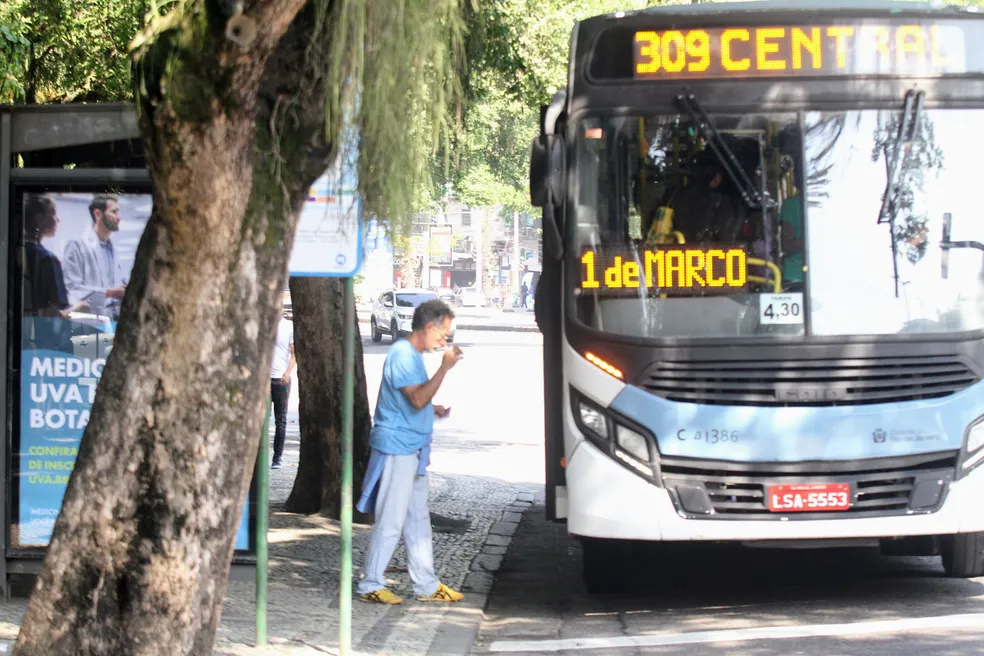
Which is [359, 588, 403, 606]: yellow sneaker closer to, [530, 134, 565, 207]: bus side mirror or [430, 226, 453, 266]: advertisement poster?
[530, 134, 565, 207]: bus side mirror

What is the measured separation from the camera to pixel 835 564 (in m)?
9.74

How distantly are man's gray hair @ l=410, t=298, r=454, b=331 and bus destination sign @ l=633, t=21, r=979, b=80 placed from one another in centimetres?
181

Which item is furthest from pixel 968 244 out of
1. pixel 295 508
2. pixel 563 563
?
pixel 295 508

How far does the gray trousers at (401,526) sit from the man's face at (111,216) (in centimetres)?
203

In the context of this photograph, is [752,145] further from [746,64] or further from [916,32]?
[916,32]

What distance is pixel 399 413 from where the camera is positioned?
820 cm

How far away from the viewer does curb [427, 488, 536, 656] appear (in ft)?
23.3

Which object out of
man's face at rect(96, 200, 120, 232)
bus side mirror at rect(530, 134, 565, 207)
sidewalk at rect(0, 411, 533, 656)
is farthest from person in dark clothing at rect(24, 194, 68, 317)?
bus side mirror at rect(530, 134, 565, 207)

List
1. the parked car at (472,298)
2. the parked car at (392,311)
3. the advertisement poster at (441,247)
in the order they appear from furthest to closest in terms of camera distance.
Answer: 1. the parked car at (472,298)
2. the advertisement poster at (441,247)
3. the parked car at (392,311)

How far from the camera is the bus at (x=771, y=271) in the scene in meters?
7.34

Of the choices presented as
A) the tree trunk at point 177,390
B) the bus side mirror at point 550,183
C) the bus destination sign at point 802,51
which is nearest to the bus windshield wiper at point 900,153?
the bus destination sign at point 802,51

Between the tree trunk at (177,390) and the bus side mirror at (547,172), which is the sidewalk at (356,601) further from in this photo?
the bus side mirror at (547,172)

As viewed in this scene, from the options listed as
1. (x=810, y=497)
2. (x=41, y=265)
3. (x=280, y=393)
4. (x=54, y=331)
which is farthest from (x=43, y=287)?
(x=280, y=393)

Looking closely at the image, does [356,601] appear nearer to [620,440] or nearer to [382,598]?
[382,598]
